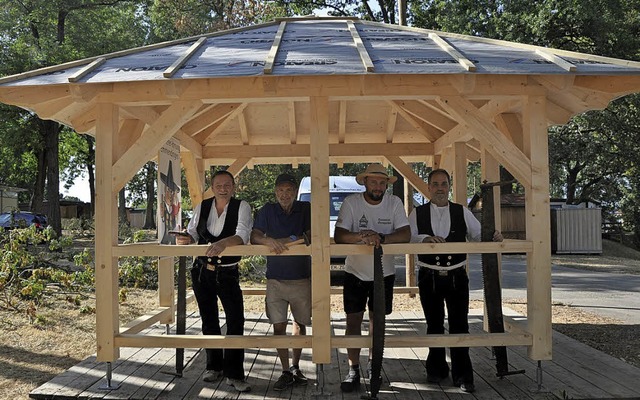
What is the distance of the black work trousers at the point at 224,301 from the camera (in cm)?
525

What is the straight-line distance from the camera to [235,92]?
5.02m

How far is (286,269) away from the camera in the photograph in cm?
524

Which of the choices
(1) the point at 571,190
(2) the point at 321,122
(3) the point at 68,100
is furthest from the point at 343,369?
(1) the point at 571,190

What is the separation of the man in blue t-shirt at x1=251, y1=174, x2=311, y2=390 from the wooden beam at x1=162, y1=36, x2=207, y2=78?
3.99 ft

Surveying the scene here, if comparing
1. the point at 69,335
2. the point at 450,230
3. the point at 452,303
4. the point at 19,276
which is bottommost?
the point at 69,335

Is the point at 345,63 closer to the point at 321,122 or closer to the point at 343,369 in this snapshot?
the point at 321,122

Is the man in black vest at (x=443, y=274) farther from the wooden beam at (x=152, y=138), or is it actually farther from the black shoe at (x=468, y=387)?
the wooden beam at (x=152, y=138)

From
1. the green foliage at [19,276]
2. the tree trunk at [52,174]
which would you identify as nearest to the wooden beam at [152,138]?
the green foliage at [19,276]

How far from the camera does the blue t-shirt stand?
5.25 meters

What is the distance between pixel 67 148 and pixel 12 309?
28995 mm

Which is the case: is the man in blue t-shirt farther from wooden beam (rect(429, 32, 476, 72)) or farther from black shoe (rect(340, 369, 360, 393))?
wooden beam (rect(429, 32, 476, 72))

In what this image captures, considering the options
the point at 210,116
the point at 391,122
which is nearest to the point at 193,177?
the point at 210,116

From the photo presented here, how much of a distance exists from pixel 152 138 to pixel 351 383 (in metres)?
2.63

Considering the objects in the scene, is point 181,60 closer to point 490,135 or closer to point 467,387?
point 490,135
